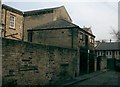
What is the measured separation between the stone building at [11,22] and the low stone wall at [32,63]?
11.7 metres

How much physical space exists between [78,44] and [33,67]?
35.6ft

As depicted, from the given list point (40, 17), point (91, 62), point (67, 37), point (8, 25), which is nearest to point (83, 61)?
point (67, 37)

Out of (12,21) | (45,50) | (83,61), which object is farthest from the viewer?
(12,21)

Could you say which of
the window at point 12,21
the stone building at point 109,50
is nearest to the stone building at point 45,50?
the window at point 12,21

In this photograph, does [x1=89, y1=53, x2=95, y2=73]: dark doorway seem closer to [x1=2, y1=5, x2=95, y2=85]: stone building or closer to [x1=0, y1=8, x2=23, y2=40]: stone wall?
[x1=2, y1=5, x2=95, y2=85]: stone building

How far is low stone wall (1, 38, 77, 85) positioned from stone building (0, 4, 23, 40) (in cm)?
1171

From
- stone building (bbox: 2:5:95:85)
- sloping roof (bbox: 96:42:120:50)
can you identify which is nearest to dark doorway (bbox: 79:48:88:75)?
stone building (bbox: 2:5:95:85)

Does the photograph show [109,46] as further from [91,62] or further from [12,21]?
[12,21]

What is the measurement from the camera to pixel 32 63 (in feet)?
38.7

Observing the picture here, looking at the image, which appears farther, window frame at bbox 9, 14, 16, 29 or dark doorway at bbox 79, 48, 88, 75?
window frame at bbox 9, 14, 16, 29

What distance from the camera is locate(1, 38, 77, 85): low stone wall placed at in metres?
9.70

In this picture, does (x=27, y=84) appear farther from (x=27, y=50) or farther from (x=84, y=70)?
(x=84, y=70)

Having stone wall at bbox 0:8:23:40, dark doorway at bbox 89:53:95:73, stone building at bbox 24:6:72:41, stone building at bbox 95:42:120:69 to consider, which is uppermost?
stone building at bbox 24:6:72:41

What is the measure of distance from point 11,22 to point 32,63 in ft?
57.3
